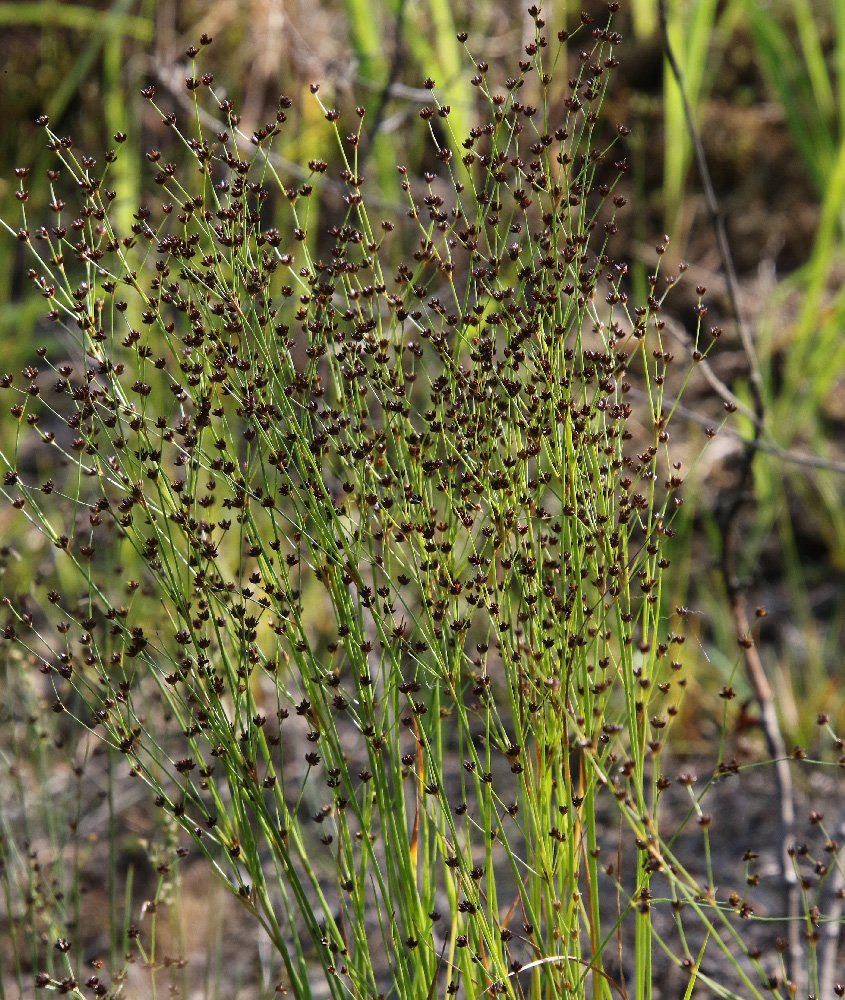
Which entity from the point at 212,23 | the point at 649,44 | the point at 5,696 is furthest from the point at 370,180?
the point at 5,696

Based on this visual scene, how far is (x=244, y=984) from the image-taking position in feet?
9.50

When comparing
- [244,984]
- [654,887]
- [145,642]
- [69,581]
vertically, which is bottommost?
[244,984]

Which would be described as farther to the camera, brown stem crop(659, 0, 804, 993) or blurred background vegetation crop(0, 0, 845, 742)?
blurred background vegetation crop(0, 0, 845, 742)

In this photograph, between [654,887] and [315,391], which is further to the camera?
[654,887]

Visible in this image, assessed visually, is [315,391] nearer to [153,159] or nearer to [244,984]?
[153,159]

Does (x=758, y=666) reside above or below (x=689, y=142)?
below

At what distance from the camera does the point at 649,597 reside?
1.43 meters

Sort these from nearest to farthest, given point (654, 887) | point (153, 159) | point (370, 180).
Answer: point (153, 159) → point (654, 887) → point (370, 180)

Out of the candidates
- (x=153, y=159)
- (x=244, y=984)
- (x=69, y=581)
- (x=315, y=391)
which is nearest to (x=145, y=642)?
(x=315, y=391)

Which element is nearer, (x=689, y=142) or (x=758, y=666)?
(x=758, y=666)

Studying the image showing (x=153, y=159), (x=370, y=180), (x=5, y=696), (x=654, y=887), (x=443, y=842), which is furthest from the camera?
(x=370, y=180)

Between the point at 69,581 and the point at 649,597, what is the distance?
2988 mm

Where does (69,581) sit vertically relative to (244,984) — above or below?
above

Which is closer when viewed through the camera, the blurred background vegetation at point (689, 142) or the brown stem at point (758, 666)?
the brown stem at point (758, 666)
